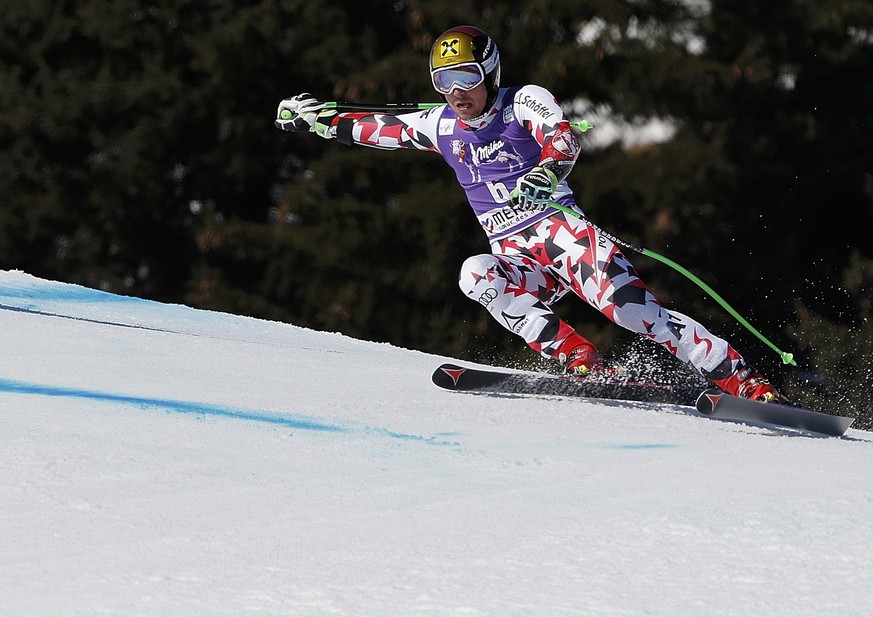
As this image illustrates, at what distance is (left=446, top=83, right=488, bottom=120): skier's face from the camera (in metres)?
5.82

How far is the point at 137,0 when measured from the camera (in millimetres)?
16156

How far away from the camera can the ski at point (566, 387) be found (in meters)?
6.02

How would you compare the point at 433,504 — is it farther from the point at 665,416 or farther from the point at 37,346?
the point at 37,346

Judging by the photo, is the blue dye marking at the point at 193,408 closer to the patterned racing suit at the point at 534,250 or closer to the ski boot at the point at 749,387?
the patterned racing suit at the point at 534,250

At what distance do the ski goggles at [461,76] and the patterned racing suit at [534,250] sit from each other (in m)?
0.17

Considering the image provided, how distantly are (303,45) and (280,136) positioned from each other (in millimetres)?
1060

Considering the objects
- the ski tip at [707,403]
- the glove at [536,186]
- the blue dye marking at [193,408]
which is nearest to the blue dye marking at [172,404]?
the blue dye marking at [193,408]

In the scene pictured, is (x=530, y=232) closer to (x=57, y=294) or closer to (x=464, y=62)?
(x=464, y=62)

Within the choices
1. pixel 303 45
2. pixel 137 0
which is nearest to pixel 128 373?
pixel 303 45

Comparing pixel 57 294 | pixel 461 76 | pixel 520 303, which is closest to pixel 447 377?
pixel 520 303

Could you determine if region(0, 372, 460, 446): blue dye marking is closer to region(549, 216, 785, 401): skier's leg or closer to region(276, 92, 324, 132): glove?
region(549, 216, 785, 401): skier's leg

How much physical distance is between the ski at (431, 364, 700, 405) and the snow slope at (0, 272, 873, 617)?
372 millimetres

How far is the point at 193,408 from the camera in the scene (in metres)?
4.67

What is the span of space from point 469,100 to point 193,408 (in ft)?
6.19
